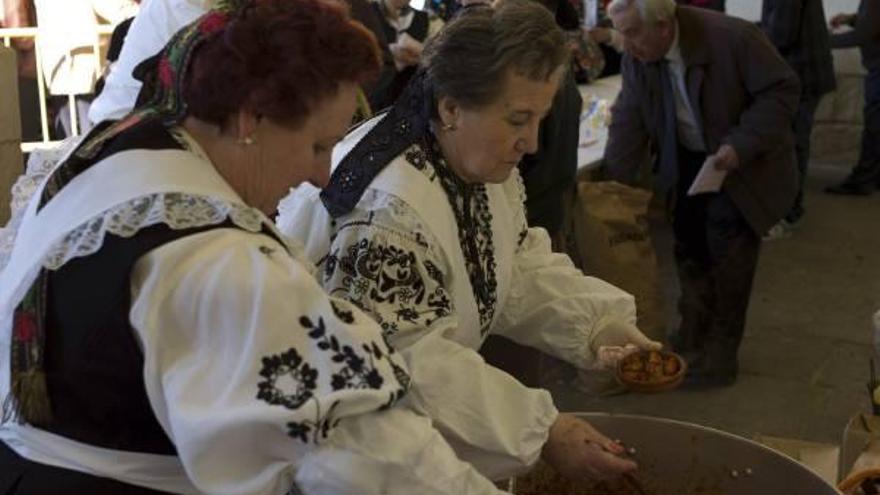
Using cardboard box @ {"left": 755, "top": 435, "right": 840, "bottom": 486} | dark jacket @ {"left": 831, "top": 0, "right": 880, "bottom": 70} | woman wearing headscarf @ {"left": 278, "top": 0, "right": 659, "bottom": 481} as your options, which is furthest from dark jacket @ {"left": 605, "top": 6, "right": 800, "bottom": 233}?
dark jacket @ {"left": 831, "top": 0, "right": 880, "bottom": 70}

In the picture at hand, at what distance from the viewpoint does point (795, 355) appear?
15.7 feet

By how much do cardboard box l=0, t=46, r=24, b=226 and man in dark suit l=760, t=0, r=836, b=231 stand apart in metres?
4.03

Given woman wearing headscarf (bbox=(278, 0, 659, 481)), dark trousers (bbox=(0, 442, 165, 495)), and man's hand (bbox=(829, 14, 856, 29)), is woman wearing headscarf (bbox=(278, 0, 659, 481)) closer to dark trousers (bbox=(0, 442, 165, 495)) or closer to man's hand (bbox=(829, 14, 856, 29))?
dark trousers (bbox=(0, 442, 165, 495))

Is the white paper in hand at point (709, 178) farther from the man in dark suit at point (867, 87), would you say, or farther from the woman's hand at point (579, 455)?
the man in dark suit at point (867, 87)

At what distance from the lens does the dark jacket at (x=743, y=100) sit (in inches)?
164

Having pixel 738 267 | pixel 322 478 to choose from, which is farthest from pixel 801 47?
pixel 322 478

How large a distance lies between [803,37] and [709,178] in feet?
7.60

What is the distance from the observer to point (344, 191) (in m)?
1.96

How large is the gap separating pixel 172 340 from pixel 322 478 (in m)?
0.25

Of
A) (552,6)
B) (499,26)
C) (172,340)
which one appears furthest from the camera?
(552,6)

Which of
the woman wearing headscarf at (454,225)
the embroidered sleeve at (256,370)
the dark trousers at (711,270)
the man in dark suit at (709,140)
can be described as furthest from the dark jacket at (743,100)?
the embroidered sleeve at (256,370)

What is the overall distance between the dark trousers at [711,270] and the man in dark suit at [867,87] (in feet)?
9.26

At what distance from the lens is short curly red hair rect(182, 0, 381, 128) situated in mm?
1461

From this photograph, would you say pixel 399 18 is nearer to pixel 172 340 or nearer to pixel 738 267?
pixel 738 267
